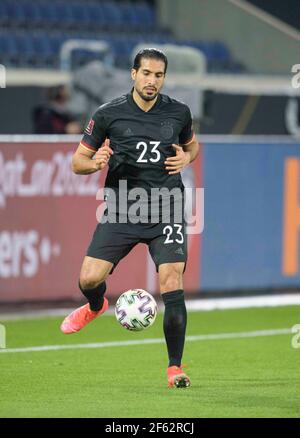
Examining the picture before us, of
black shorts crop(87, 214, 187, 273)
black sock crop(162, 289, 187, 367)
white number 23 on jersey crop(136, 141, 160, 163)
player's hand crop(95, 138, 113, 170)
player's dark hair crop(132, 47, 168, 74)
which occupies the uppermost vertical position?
player's dark hair crop(132, 47, 168, 74)

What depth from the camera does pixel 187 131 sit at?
30.7 feet

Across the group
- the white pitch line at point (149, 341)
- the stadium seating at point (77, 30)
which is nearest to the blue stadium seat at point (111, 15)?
the stadium seating at point (77, 30)

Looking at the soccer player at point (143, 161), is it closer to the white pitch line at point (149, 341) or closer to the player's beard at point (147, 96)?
the player's beard at point (147, 96)

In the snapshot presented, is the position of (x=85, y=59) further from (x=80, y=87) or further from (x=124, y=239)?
(x=124, y=239)

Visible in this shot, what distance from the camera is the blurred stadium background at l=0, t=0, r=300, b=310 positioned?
14445 mm

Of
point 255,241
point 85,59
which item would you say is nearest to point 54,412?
point 255,241

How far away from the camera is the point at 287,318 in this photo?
14.0 metres

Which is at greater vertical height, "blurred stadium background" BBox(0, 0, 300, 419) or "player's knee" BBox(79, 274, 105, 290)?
"blurred stadium background" BBox(0, 0, 300, 419)

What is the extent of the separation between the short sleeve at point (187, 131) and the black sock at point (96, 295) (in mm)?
1290

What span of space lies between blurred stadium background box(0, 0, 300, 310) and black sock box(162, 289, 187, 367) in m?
5.53

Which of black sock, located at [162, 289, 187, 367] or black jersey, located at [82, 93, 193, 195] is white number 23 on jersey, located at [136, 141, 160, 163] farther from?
black sock, located at [162, 289, 187, 367]

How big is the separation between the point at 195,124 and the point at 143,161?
9166 mm

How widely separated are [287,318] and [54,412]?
6.58 metres
